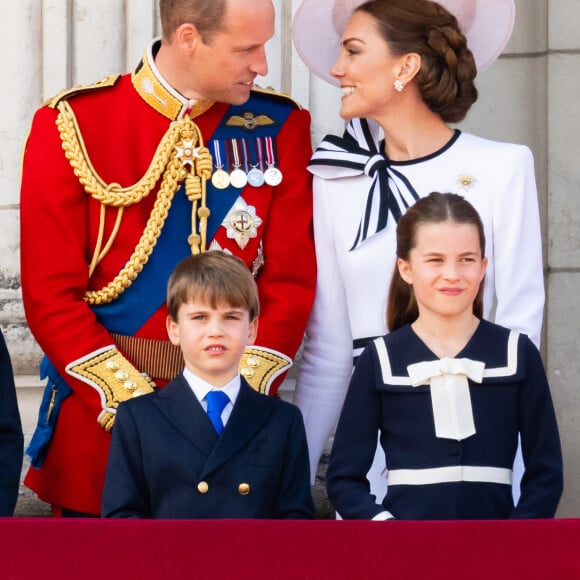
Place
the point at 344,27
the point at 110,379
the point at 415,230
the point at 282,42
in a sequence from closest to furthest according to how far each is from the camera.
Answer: the point at 415,230 → the point at 110,379 → the point at 344,27 → the point at 282,42

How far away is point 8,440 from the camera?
3.44 m

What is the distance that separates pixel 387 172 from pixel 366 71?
0.26m

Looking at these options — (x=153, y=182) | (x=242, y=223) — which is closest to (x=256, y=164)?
(x=242, y=223)

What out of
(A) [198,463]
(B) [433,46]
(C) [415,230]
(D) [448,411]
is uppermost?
(B) [433,46]

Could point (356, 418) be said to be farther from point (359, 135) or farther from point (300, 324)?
point (359, 135)

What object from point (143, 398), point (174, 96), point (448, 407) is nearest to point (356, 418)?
point (448, 407)

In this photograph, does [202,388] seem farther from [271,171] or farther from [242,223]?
[271,171]

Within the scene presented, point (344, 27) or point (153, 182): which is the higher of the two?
point (344, 27)

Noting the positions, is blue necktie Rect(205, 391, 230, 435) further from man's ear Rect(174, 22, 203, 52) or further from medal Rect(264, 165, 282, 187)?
man's ear Rect(174, 22, 203, 52)

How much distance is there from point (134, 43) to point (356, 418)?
1.95m

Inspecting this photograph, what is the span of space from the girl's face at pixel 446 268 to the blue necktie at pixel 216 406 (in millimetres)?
461

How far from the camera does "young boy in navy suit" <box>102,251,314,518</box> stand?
3.23 meters

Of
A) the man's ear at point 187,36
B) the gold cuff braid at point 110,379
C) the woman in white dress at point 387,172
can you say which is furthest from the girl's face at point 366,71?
the gold cuff braid at point 110,379

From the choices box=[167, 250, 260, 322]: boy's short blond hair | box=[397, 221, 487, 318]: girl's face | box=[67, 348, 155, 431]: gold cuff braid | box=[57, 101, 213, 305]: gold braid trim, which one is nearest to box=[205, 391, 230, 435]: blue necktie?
box=[167, 250, 260, 322]: boy's short blond hair
